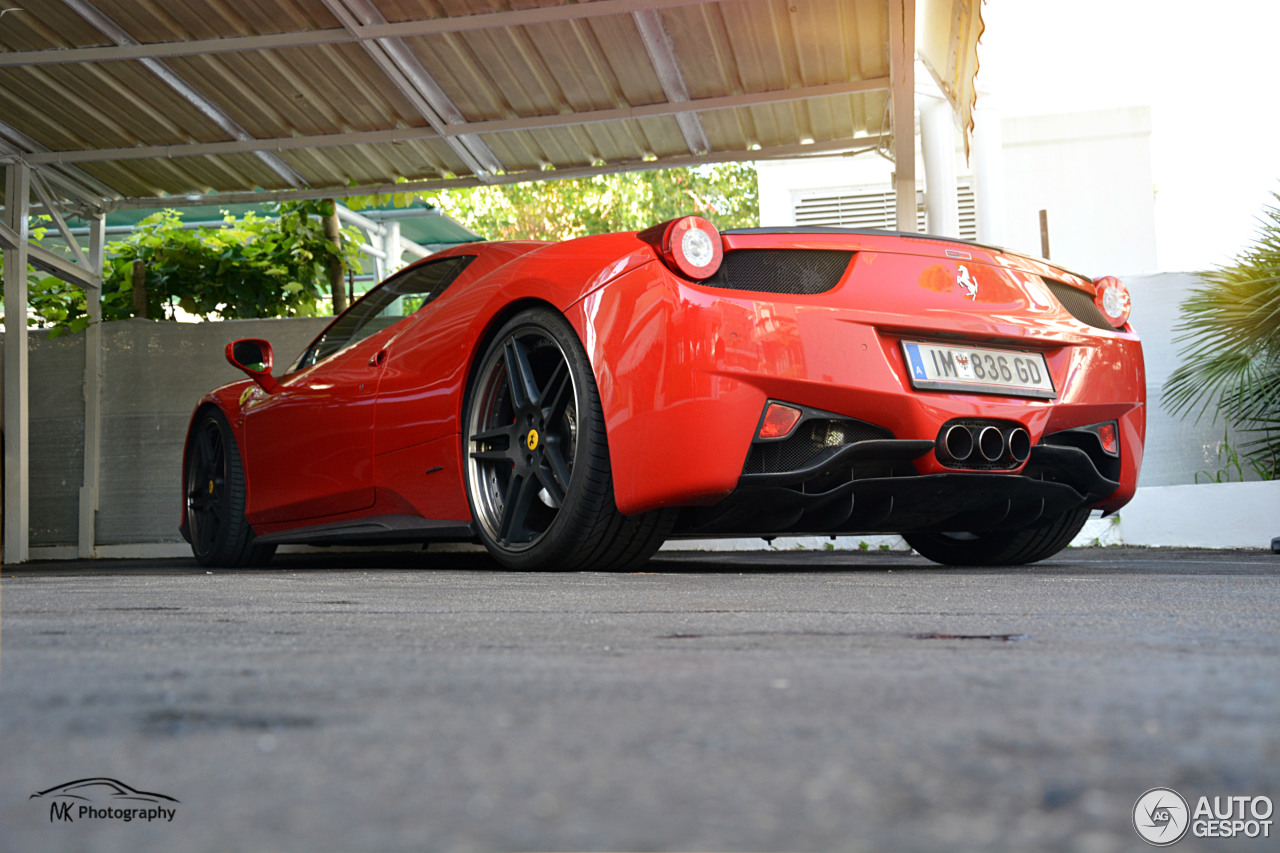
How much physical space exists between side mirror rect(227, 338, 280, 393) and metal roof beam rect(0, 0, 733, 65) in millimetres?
1746

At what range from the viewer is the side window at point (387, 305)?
14.4 ft

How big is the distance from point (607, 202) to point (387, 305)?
68.9 ft

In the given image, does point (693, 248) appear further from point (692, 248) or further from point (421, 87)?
point (421, 87)

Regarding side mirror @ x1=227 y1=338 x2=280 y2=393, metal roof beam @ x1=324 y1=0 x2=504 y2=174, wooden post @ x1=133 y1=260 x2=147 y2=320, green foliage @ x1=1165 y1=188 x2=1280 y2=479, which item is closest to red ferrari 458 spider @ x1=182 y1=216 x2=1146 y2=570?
side mirror @ x1=227 y1=338 x2=280 y2=393

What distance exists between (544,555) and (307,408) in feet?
6.00

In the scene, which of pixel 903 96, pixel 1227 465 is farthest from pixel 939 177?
pixel 1227 465

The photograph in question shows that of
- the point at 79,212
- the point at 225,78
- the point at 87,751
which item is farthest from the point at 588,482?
the point at 79,212

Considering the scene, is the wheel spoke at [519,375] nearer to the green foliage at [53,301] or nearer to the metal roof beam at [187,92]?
the metal roof beam at [187,92]

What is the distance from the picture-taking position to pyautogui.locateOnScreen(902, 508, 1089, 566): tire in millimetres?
4172

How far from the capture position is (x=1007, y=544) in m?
4.35

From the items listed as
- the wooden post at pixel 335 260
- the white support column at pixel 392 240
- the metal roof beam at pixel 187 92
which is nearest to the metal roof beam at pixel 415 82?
the metal roof beam at pixel 187 92

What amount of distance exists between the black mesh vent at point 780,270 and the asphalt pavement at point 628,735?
1.75 m

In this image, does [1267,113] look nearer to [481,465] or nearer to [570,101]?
[570,101]

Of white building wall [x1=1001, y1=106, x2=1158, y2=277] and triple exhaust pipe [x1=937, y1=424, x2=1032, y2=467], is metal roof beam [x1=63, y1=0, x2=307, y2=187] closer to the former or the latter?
triple exhaust pipe [x1=937, y1=424, x2=1032, y2=467]
